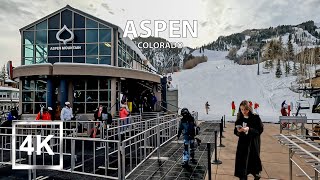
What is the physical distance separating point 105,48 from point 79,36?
8.08 ft

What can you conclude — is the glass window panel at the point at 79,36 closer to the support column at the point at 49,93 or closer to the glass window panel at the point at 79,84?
the glass window panel at the point at 79,84

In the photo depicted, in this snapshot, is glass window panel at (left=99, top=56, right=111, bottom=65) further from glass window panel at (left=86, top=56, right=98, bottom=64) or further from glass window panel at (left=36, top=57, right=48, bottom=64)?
glass window panel at (left=36, top=57, right=48, bottom=64)

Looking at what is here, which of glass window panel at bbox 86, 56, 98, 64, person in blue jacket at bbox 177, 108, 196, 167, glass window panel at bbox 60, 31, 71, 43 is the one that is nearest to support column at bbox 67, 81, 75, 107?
glass window panel at bbox 86, 56, 98, 64

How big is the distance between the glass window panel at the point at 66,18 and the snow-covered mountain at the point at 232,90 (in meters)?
21.3

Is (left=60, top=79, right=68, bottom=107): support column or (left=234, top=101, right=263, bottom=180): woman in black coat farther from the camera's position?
(left=60, top=79, right=68, bottom=107): support column

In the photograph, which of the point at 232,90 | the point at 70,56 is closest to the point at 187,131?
the point at 70,56

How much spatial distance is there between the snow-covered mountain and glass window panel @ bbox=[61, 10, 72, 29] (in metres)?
21.3

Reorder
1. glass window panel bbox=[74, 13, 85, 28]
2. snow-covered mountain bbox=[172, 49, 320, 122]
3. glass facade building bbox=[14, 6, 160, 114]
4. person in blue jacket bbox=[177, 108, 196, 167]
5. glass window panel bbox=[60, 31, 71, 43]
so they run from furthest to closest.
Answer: snow-covered mountain bbox=[172, 49, 320, 122] < glass window panel bbox=[60, 31, 71, 43] < glass window panel bbox=[74, 13, 85, 28] < glass facade building bbox=[14, 6, 160, 114] < person in blue jacket bbox=[177, 108, 196, 167]

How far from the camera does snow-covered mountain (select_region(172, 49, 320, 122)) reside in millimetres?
42219

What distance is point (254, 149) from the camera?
538cm

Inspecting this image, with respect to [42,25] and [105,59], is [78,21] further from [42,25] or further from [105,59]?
[105,59]

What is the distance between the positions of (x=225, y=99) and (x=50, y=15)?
109 ft

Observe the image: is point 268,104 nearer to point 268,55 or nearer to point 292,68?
point 292,68

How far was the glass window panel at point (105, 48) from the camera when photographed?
2133 cm
